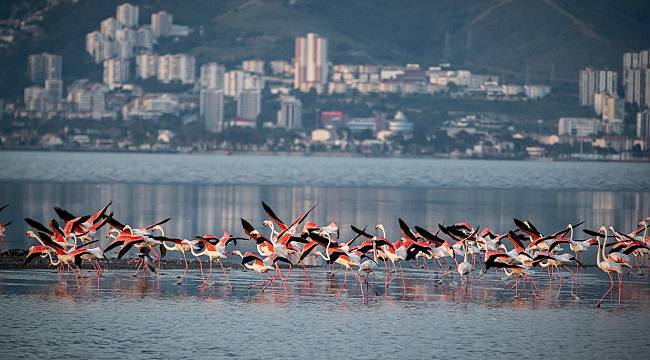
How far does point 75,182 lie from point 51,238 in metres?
49.6

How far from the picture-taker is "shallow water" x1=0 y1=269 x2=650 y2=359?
17.2 m

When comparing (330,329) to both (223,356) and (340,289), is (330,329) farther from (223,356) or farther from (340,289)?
(340,289)

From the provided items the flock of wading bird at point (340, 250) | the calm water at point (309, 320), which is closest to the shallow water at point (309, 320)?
the calm water at point (309, 320)

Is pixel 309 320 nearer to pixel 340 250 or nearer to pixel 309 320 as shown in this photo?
pixel 309 320

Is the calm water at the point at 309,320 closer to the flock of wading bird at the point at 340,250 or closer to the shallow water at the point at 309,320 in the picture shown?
the shallow water at the point at 309,320

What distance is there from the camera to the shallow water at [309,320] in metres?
17.2

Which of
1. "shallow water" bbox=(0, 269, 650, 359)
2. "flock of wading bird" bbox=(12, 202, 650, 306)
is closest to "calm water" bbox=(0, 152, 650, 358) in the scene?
"shallow water" bbox=(0, 269, 650, 359)

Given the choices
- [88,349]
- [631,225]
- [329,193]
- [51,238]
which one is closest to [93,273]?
[51,238]

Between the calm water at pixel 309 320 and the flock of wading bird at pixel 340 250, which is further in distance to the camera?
the flock of wading bird at pixel 340 250

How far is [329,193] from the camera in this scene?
6347 centimetres

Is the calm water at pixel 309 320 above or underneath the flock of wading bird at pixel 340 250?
underneath

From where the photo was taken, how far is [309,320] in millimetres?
19141

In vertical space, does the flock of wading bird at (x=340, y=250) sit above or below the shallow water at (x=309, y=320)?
above

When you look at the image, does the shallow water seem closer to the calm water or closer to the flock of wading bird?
the calm water
